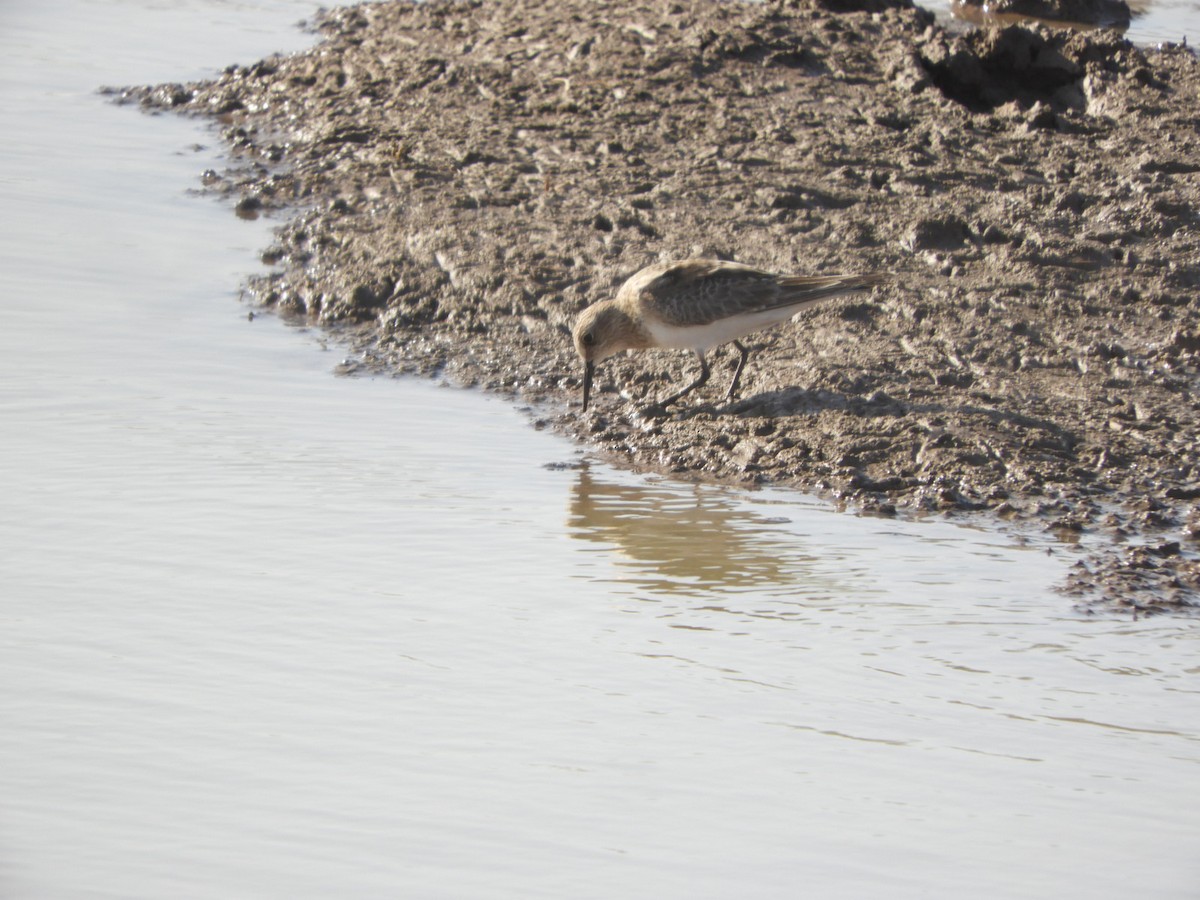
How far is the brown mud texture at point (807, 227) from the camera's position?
7.09m

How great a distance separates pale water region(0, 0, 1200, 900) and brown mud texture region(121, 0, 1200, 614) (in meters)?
0.54

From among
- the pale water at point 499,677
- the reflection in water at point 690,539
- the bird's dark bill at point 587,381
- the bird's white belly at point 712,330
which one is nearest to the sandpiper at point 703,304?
the bird's white belly at point 712,330

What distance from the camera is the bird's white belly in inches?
296

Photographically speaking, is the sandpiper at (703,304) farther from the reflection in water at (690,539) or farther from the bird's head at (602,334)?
the reflection in water at (690,539)

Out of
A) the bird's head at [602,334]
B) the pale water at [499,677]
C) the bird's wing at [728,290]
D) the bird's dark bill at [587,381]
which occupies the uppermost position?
the bird's wing at [728,290]

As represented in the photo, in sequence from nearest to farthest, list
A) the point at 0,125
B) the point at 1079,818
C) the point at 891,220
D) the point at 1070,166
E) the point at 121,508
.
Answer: the point at 1079,818 < the point at 121,508 < the point at 891,220 < the point at 1070,166 < the point at 0,125

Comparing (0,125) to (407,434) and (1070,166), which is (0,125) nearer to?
(407,434)

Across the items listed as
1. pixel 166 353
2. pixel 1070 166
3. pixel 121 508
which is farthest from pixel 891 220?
pixel 121 508

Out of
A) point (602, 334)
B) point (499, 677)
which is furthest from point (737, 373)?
point (499, 677)

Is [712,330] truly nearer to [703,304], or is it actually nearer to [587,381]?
[703,304]

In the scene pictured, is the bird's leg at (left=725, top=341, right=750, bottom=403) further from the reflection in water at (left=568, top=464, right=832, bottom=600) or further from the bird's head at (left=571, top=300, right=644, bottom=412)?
the reflection in water at (left=568, top=464, right=832, bottom=600)

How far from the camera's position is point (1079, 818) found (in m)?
4.19

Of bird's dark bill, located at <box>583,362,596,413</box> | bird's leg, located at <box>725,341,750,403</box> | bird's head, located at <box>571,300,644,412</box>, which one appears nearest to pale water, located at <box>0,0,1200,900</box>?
bird's dark bill, located at <box>583,362,596,413</box>

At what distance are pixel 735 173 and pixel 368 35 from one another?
5443 millimetres
